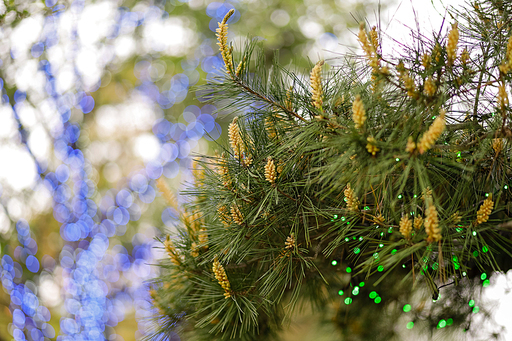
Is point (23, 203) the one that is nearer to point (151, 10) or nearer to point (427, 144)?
point (151, 10)

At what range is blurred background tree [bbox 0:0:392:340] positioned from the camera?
43.8 inches

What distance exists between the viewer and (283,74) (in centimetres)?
38

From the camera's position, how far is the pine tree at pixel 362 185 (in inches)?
10.4

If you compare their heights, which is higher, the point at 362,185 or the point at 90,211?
the point at 362,185

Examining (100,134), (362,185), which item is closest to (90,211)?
(100,134)

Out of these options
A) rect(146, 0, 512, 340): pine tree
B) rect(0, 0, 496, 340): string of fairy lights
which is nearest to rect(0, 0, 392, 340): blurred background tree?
rect(0, 0, 496, 340): string of fairy lights

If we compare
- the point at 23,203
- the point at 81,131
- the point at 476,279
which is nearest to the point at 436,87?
the point at 476,279

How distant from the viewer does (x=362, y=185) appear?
11.4 inches

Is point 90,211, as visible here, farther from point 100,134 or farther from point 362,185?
Result: point 362,185

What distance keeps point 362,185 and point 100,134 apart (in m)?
1.34

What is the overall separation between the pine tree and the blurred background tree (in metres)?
0.71

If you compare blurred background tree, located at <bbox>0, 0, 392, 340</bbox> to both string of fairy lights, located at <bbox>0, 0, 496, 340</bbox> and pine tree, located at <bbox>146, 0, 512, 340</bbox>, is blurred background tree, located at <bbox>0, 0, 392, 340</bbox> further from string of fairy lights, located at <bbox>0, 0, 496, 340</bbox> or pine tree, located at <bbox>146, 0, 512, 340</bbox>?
pine tree, located at <bbox>146, 0, 512, 340</bbox>

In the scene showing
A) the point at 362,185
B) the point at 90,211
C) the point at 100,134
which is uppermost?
the point at 362,185

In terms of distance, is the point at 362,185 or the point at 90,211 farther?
the point at 90,211
